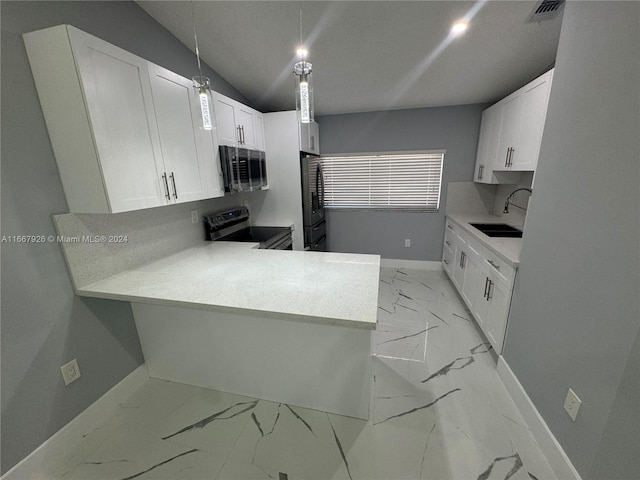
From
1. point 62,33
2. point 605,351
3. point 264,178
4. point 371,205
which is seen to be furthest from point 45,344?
point 371,205

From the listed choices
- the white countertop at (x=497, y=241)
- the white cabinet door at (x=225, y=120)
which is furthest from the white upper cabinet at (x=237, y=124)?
the white countertop at (x=497, y=241)

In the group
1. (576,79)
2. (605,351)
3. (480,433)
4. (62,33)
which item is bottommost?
(480,433)

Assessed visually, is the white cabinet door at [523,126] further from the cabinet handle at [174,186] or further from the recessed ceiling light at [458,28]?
the cabinet handle at [174,186]

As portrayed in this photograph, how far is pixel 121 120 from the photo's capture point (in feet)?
4.50

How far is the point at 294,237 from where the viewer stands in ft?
10.5

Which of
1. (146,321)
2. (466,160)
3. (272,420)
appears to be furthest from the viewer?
(466,160)

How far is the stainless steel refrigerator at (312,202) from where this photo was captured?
10.1 ft

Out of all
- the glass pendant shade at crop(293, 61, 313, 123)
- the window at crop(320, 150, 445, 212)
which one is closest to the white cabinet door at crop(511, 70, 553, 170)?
the window at crop(320, 150, 445, 212)

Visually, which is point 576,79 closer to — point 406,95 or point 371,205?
point 406,95

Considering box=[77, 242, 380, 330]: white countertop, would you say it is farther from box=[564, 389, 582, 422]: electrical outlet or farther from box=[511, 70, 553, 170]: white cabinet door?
box=[511, 70, 553, 170]: white cabinet door

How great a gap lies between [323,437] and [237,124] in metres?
2.64

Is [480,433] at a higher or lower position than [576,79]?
lower

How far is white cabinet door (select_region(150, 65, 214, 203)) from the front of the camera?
1.62m

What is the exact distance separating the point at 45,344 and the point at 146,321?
1.72ft
